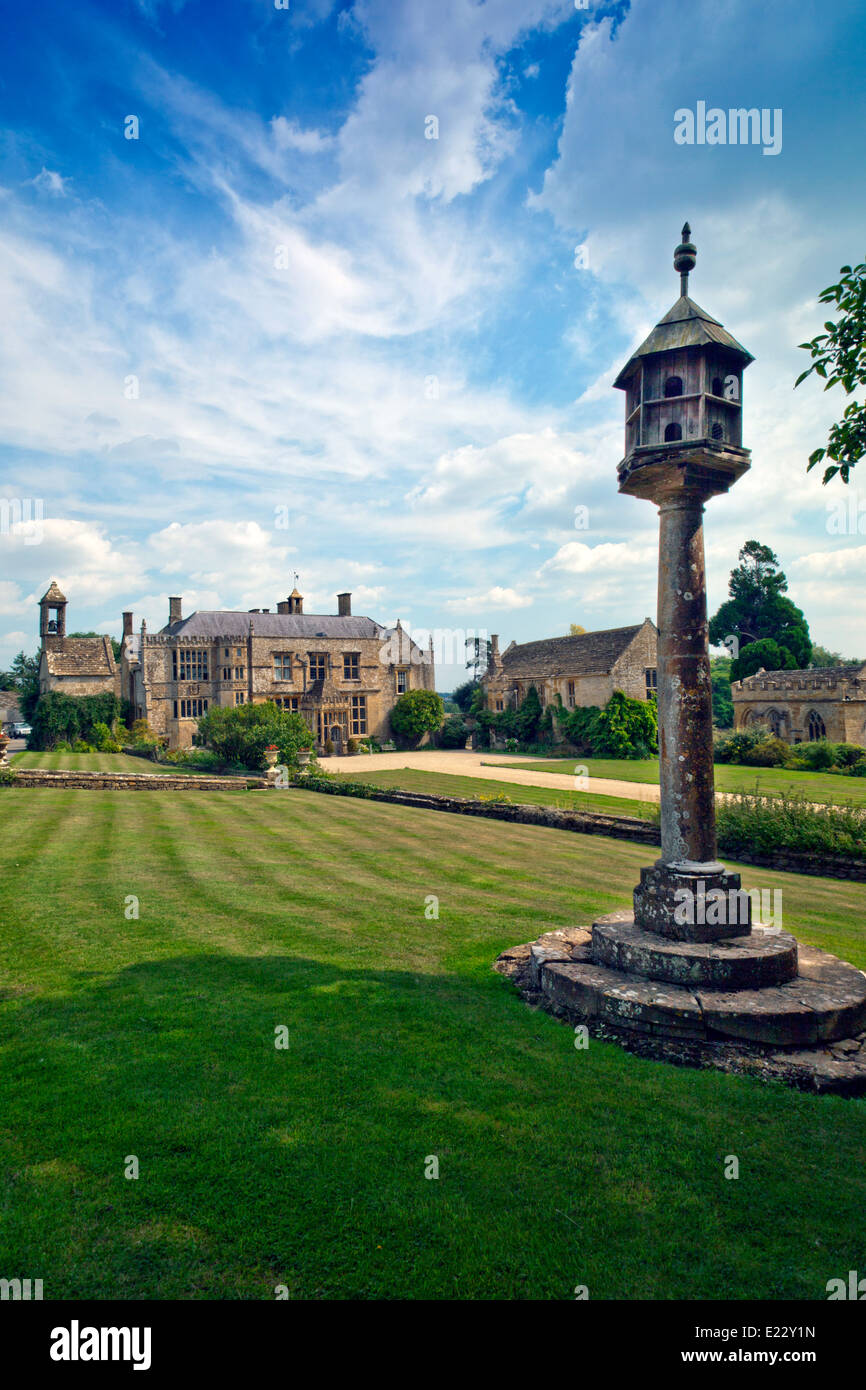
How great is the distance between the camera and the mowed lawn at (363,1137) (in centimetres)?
338

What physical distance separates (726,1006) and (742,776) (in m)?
26.6

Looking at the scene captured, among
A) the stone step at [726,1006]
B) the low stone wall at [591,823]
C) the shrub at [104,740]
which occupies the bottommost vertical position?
the low stone wall at [591,823]

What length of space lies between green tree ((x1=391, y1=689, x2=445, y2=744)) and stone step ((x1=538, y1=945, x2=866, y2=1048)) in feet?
131

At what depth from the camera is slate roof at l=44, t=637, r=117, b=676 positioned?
43.8m

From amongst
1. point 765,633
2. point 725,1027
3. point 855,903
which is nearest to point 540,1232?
point 725,1027

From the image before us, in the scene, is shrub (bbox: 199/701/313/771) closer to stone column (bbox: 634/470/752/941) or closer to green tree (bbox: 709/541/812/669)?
stone column (bbox: 634/470/752/941)

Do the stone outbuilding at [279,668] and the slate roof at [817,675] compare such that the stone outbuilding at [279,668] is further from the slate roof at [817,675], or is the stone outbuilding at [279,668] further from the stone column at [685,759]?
the stone column at [685,759]

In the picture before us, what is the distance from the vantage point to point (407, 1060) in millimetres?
5227

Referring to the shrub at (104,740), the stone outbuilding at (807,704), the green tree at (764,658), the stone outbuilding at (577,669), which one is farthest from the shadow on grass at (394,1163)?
the green tree at (764,658)

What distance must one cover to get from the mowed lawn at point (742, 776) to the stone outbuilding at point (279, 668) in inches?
488

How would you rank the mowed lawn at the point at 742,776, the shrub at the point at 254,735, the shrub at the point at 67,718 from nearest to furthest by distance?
the mowed lawn at the point at 742,776 < the shrub at the point at 254,735 < the shrub at the point at 67,718

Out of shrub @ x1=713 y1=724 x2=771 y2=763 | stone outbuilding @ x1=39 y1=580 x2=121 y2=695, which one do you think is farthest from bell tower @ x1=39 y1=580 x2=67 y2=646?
shrub @ x1=713 y1=724 x2=771 y2=763
